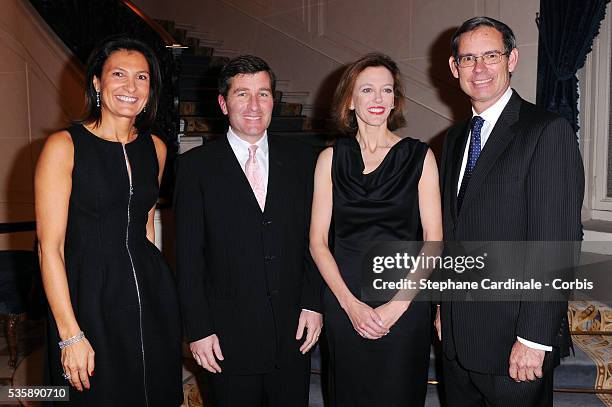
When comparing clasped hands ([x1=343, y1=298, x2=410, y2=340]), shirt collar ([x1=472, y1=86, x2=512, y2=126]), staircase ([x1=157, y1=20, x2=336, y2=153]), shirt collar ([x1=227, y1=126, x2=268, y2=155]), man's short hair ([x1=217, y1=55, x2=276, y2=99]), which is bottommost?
clasped hands ([x1=343, y1=298, x2=410, y2=340])

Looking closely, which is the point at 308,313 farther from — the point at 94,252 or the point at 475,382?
the point at 94,252

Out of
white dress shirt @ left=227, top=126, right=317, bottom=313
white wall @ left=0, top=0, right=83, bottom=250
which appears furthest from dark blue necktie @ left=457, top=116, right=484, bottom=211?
white wall @ left=0, top=0, right=83, bottom=250

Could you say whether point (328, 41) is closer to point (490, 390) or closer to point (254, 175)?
point (254, 175)

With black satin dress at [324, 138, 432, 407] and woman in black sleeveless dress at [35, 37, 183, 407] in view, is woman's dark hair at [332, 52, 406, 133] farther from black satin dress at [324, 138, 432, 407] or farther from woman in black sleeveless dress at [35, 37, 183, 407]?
woman in black sleeveless dress at [35, 37, 183, 407]

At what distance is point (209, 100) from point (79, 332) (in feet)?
15.4

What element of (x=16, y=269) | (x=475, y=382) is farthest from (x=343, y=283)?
(x=16, y=269)

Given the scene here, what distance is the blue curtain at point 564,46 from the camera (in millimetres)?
4730

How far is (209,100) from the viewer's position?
6238mm

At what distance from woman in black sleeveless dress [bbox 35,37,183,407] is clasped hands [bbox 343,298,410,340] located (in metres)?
0.70

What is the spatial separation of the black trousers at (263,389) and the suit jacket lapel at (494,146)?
944 mm

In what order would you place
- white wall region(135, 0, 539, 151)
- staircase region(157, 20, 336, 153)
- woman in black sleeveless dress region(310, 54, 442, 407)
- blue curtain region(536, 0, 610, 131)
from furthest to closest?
staircase region(157, 20, 336, 153) → white wall region(135, 0, 539, 151) → blue curtain region(536, 0, 610, 131) → woman in black sleeveless dress region(310, 54, 442, 407)

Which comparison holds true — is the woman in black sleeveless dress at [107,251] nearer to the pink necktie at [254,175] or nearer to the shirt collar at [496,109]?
the pink necktie at [254,175]

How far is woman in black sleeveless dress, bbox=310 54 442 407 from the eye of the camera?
7.06 ft

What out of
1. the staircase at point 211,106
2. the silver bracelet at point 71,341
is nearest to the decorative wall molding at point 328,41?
the staircase at point 211,106
